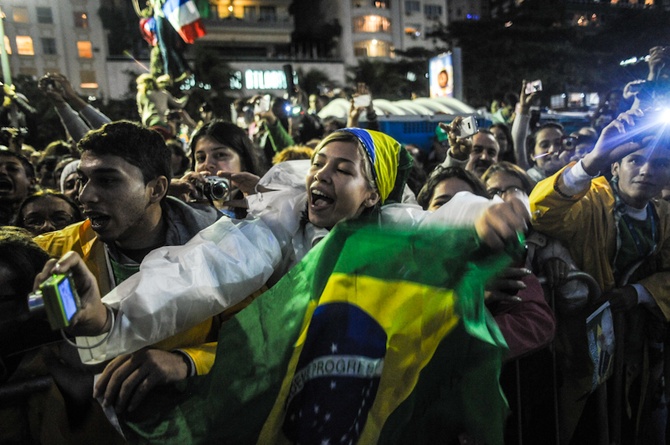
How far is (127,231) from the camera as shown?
2100 millimetres

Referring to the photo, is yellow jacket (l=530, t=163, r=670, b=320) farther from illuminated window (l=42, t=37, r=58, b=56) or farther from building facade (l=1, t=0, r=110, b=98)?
illuminated window (l=42, t=37, r=58, b=56)

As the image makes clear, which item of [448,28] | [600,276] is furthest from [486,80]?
[600,276]

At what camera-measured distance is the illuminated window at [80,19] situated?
47438mm

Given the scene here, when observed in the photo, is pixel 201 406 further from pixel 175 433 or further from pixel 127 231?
pixel 127 231

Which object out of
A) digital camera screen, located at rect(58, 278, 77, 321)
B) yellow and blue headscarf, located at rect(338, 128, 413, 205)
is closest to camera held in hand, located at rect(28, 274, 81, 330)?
digital camera screen, located at rect(58, 278, 77, 321)

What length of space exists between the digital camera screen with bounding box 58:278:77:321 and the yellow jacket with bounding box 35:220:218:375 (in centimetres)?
52

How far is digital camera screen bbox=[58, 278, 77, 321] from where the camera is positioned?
1.24 meters

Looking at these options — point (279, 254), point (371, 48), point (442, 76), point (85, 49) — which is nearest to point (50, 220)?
point (279, 254)

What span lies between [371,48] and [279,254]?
214 feet

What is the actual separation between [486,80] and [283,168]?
3200 cm

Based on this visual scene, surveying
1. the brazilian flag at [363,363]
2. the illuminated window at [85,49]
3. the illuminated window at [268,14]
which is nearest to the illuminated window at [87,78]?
the illuminated window at [85,49]

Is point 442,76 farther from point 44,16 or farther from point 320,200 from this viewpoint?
point 44,16

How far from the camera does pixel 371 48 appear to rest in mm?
63594

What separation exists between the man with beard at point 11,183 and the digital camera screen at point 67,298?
265 centimetres
